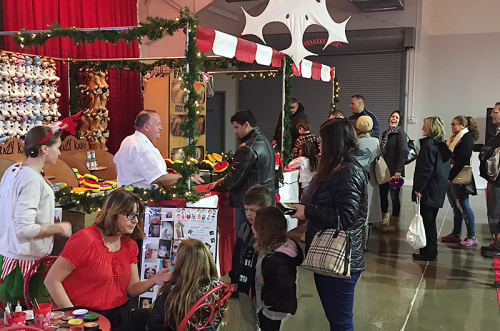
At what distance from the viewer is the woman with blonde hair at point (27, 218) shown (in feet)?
8.72

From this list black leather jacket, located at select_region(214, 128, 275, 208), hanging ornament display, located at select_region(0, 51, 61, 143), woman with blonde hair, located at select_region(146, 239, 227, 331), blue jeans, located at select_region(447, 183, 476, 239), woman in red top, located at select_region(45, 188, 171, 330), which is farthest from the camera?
blue jeans, located at select_region(447, 183, 476, 239)

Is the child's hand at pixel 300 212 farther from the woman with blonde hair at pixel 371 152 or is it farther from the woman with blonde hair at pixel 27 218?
the woman with blonde hair at pixel 371 152

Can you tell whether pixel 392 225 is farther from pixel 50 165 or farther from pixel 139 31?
pixel 50 165

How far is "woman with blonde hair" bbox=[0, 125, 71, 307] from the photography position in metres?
2.66

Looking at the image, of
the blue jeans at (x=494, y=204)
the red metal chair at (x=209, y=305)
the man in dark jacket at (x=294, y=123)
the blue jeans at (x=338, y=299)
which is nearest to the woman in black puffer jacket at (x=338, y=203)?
the blue jeans at (x=338, y=299)

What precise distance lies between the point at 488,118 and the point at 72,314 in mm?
10385

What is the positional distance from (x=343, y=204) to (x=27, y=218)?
1770mm

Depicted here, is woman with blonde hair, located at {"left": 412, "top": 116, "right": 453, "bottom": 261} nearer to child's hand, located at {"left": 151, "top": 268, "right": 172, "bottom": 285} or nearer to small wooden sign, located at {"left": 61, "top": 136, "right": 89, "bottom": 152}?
child's hand, located at {"left": 151, "top": 268, "right": 172, "bottom": 285}

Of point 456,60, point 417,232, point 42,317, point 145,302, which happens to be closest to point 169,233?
point 145,302

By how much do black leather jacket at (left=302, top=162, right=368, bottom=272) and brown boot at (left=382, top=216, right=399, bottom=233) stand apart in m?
4.14

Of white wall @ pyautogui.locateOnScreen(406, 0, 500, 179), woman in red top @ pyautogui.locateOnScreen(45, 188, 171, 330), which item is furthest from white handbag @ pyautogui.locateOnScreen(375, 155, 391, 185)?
white wall @ pyautogui.locateOnScreen(406, 0, 500, 179)

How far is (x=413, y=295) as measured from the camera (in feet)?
14.0

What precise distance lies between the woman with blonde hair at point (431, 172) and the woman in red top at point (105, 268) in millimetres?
3565

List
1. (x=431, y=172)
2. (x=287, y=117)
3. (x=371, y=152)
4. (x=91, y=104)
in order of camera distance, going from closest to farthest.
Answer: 1. (x=431, y=172)
2. (x=371, y=152)
3. (x=287, y=117)
4. (x=91, y=104)
